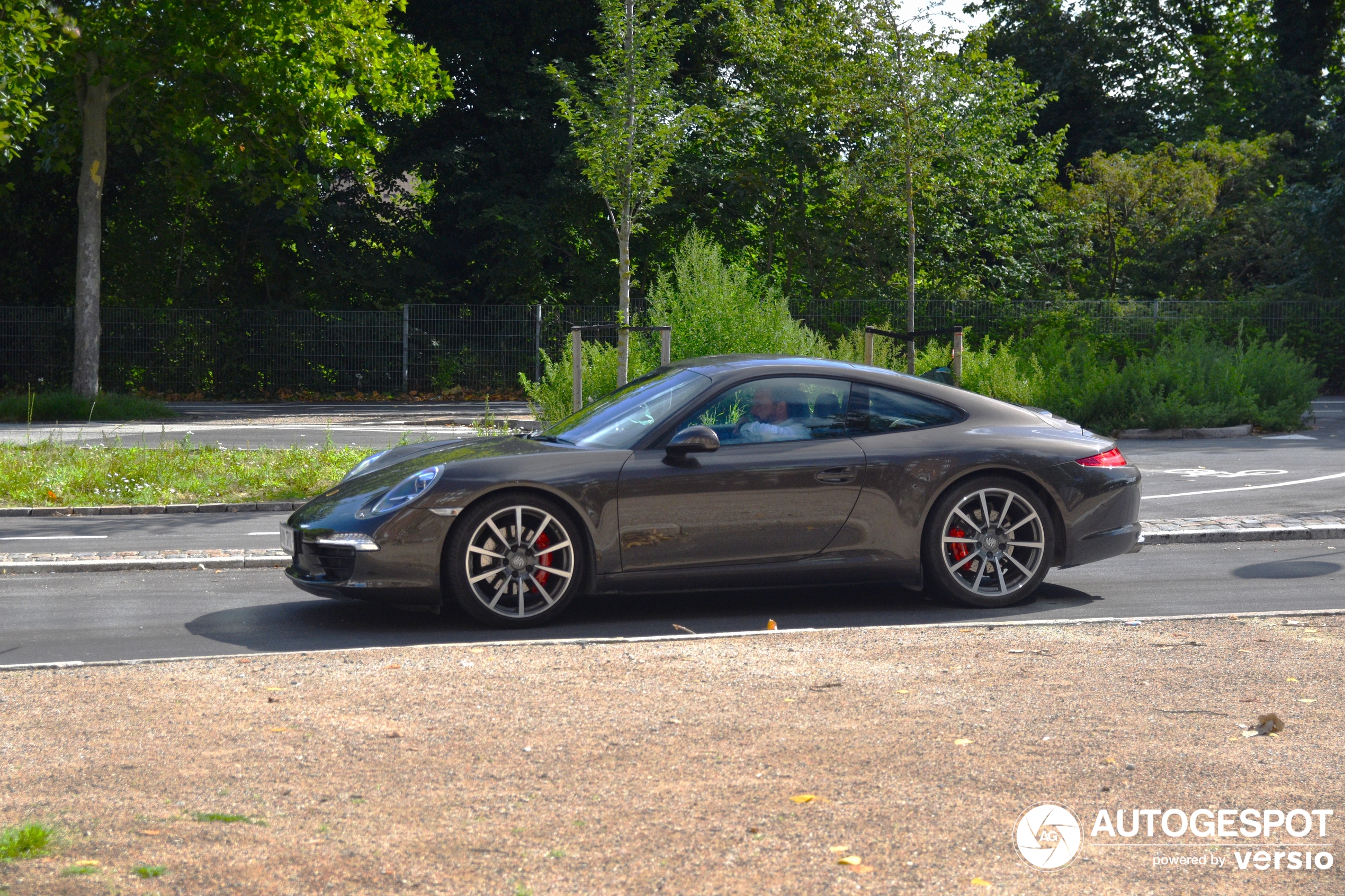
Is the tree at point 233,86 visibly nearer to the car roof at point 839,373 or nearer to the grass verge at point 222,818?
the car roof at point 839,373

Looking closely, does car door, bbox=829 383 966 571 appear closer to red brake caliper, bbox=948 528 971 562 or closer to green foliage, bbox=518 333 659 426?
red brake caliper, bbox=948 528 971 562

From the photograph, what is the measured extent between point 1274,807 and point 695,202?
31181mm

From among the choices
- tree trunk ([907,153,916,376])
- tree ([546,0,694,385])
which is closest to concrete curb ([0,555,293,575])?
tree ([546,0,694,385])

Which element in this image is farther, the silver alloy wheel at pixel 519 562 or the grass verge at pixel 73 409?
the grass verge at pixel 73 409

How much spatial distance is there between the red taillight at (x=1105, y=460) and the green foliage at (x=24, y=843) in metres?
5.59

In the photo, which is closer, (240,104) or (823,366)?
(823,366)

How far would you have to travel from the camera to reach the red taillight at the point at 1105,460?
24.5ft

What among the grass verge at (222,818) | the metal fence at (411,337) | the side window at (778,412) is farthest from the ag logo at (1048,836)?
the metal fence at (411,337)

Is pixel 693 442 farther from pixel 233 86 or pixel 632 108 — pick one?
pixel 233 86

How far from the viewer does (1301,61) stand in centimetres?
4350

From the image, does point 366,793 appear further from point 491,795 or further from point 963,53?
point 963,53

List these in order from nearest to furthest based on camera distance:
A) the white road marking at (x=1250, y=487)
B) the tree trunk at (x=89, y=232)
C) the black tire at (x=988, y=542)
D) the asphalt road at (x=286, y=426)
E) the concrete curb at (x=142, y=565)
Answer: the black tire at (x=988, y=542)
the concrete curb at (x=142, y=565)
the white road marking at (x=1250, y=487)
the asphalt road at (x=286, y=426)
the tree trunk at (x=89, y=232)

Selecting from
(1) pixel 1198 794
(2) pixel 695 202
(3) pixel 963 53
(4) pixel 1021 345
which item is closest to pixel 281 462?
(1) pixel 1198 794

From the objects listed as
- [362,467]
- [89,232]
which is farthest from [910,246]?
[362,467]
